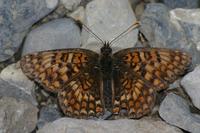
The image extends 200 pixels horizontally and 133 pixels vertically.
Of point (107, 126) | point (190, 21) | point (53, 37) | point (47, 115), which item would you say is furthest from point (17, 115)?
point (190, 21)

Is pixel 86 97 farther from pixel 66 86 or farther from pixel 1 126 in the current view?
pixel 1 126

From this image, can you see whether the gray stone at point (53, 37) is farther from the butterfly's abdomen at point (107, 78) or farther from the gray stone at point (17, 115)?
the gray stone at point (17, 115)

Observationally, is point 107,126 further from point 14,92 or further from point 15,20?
point 15,20

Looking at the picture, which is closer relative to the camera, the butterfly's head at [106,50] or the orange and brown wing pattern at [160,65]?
the orange and brown wing pattern at [160,65]

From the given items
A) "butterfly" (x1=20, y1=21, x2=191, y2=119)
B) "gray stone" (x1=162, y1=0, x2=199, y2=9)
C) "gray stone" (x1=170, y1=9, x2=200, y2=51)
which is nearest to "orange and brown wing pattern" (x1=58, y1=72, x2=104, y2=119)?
"butterfly" (x1=20, y1=21, x2=191, y2=119)

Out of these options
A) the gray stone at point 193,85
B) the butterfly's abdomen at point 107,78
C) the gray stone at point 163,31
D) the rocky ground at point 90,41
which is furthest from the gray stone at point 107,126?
the gray stone at point 163,31

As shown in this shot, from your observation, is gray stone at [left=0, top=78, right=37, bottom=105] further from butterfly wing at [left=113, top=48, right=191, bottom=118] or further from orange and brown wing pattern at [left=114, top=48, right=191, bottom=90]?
orange and brown wing pattern at [left=114, top=48, right=191, bottom=90]

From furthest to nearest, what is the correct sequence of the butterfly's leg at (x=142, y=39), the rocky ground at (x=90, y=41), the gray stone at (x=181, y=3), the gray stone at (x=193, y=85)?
the gray stone at (x=181, y=3), the butterfly's leg at (x=142, y=39), the gray stone at (x=193, y=85), the rocky ground at (x=90, y=41)
